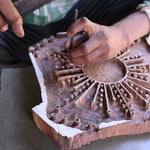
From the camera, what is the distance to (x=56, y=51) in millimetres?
1327

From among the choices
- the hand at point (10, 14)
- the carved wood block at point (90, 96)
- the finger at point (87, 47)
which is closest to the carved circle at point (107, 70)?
the carved wood block at point (90, 96)

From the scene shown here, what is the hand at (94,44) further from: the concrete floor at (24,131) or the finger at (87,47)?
the concrete floor at (24,131)

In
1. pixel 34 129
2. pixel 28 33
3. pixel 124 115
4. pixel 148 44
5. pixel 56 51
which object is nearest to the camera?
pixel 124 115

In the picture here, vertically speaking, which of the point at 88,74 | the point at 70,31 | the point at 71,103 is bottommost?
the point at 71,103

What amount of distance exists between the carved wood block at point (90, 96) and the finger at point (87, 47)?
0.34 feet

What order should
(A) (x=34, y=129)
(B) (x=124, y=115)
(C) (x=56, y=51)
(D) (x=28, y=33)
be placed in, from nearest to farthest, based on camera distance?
(B) (x=124, y=115) < (A) (x=34, y=129) < (C) (x=56, y=51) < (D) (x=28, y=33)

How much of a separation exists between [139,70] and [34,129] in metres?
0.68

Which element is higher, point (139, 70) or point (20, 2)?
point (20, 2)

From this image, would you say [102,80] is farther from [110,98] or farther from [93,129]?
[93,129]

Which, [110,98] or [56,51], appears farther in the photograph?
[56,51]

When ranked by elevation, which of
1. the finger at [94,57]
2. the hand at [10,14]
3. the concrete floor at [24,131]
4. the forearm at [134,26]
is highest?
the hand at [10,14]

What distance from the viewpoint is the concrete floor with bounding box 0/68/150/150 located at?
1.07m

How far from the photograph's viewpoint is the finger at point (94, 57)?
114 cm

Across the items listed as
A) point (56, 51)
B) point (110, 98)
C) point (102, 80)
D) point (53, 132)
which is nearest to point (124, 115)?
point (110, 98)
